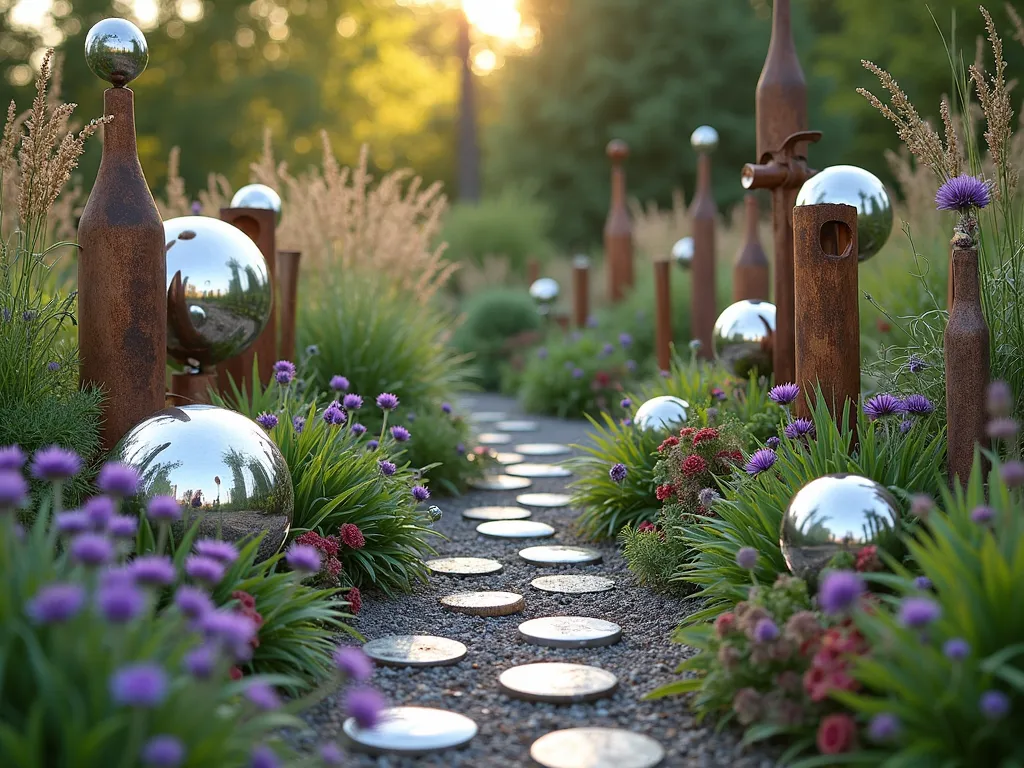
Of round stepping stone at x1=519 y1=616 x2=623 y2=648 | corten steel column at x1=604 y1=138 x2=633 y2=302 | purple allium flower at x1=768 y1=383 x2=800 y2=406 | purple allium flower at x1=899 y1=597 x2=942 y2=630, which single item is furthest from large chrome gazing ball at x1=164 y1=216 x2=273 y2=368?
corten steel column at x1=604 y1=138 x2=633 y2=302

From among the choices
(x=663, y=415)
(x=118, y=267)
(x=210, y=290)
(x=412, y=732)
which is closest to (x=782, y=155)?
(x=663, y=415)

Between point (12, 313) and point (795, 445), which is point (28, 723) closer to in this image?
point (12, 313)

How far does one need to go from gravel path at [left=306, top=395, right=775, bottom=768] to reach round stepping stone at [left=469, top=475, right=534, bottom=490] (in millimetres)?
1187

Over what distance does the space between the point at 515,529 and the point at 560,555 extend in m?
0.48

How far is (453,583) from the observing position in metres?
3.50

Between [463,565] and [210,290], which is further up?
[210,290]

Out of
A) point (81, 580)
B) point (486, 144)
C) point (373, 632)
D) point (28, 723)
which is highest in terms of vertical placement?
point (486, 144)

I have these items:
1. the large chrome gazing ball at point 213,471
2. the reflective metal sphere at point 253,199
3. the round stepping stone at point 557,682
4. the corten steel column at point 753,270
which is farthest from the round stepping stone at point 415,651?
the corten steel column at point 753,270

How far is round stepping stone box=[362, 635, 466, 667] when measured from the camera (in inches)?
104

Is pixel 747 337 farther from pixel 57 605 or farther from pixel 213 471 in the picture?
pixel 57 605

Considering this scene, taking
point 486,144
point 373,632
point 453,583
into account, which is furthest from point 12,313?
point 486,144

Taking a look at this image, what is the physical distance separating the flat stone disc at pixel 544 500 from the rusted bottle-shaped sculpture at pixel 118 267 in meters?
2.26

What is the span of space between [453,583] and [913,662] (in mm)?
2024

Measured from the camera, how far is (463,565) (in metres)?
3.69
